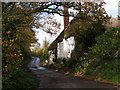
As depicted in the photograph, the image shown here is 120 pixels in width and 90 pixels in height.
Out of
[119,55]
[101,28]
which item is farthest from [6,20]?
[101,28]

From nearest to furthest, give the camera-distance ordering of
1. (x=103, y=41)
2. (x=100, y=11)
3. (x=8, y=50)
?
(x=8, y=50) < (x=100, y=11) < (x=103, y=41)

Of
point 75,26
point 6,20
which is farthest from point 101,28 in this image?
point 6,20

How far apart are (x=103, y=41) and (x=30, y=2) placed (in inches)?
337

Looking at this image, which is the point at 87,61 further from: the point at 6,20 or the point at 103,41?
the point at 6,20

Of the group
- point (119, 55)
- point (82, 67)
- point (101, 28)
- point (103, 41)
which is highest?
point (101, 28)

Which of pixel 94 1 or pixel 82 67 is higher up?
pixel 94 1

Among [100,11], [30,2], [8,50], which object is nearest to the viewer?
[8,50]

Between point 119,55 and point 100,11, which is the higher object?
point 100,11

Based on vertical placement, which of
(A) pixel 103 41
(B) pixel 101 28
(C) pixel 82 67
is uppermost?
(B) pixel 101 28

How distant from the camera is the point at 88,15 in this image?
1004 centimetres

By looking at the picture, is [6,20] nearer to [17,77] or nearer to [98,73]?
[17,77]

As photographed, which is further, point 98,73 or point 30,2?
point 98,73

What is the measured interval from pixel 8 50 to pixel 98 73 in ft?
26.8

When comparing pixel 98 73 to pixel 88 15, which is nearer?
pixel 88 15
